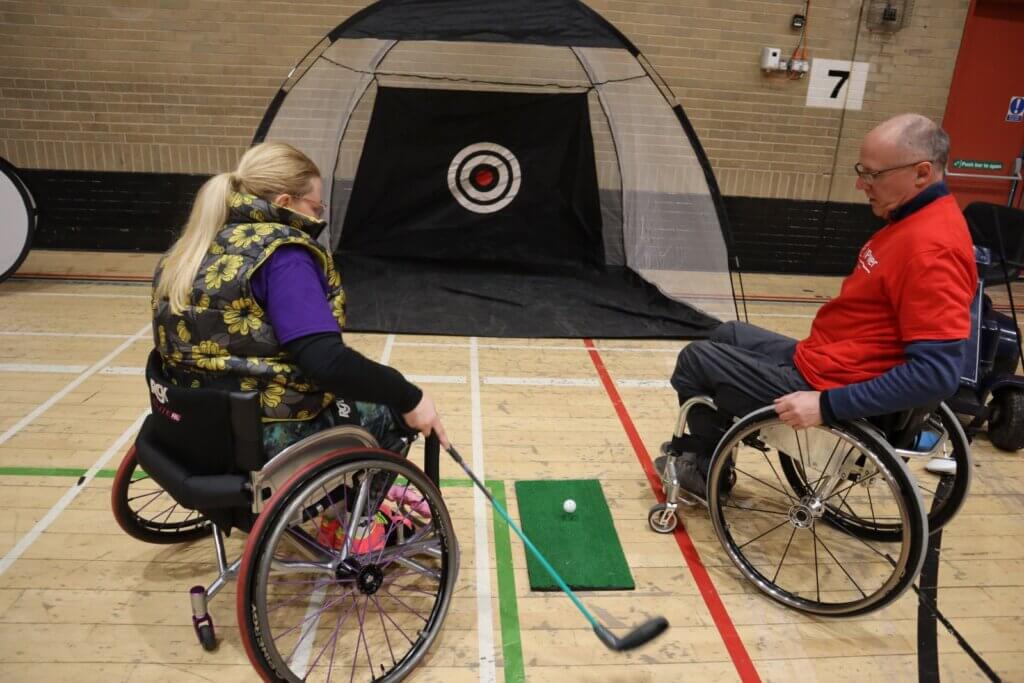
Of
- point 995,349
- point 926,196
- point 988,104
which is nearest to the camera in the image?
point 926,196

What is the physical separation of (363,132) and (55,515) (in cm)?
254

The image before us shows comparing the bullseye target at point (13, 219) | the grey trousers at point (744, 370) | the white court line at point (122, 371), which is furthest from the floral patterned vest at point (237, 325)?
the bullseye target at point (13, 219)

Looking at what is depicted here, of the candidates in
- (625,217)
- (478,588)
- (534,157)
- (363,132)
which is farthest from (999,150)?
(478,588)

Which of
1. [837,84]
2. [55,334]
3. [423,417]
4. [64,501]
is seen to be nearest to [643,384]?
[423,417]

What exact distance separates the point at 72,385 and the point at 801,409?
2817 millimetres

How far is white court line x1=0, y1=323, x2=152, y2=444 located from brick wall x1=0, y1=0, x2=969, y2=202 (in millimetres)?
1670

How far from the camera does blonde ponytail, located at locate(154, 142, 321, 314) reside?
1.39 meters

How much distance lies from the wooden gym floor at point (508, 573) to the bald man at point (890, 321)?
1.90ft

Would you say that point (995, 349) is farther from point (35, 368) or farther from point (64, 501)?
point (35, 368)

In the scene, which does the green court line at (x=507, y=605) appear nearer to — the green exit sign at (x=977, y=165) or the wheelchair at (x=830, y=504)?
the wheelchair at (x=830, y=504)

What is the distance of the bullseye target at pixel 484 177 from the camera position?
160 inches

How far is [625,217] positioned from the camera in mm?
4090

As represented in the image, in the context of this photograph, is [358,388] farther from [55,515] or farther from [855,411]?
[55,515]

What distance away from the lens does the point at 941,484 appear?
2.25 meters
